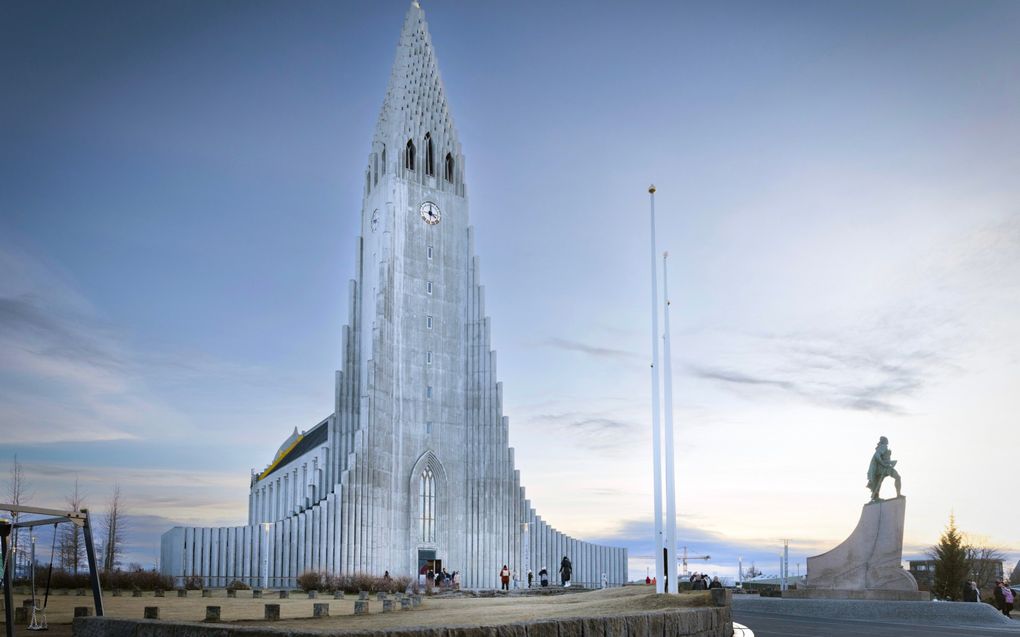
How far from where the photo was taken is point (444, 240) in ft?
237

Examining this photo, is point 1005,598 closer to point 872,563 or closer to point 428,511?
point 872,563

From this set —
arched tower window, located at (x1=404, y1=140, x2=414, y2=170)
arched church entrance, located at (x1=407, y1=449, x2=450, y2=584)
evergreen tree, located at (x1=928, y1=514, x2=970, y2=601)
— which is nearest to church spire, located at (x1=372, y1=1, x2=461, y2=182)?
arched tower window, located at (x1=404, y1=140, x2=414, y2=170)

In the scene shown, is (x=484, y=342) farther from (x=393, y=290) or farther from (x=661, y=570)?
(x=661, y=570)

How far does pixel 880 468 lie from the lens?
35.2m

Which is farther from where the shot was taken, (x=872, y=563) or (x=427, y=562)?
(x=427, y=562)

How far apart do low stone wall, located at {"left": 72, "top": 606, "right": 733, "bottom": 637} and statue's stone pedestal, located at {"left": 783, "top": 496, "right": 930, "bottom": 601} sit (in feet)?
Result: 74.3

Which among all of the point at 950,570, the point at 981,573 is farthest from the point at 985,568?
the point at 950,570

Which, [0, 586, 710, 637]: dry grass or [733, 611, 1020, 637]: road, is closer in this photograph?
[0, 586, 710, 637]: dry grass

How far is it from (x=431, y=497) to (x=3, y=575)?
54.8m

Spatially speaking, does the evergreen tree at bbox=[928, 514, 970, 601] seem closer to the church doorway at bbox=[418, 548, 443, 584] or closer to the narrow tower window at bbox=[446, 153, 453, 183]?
the church doorway at bbox=[418, 548, 443, 584]

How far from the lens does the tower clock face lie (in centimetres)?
7156

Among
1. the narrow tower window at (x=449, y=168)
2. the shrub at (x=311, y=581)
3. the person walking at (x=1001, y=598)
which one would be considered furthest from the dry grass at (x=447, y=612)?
the narrow tower window at (x=449, y=168)

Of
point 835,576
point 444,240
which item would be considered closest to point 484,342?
point 444,240

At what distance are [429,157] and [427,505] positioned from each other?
89.0 ft
